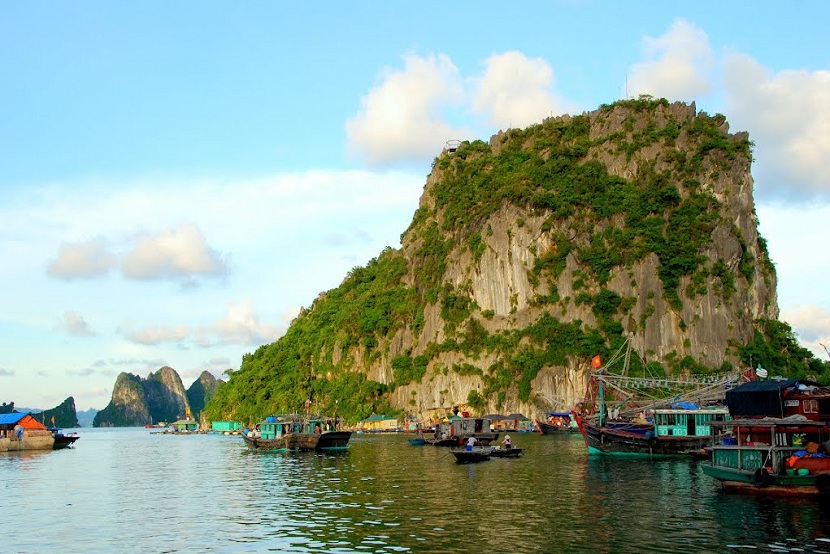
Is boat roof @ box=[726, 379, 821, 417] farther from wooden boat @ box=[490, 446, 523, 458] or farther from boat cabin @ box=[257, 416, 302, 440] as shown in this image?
boat cabin @ box=[257, 416, 302, 440]

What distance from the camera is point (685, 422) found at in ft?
215

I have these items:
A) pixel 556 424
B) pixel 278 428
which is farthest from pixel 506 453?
pixel 556 424

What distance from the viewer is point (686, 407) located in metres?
69.4

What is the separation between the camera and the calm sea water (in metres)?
28.5

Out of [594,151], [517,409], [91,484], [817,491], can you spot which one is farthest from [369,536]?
[594,151]

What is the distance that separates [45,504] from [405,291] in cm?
11908

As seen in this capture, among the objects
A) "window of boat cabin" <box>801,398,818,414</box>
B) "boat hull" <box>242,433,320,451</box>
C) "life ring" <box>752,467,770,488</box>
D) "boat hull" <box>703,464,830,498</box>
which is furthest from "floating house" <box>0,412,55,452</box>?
"window of boat cabin" <box>801,398,818,414</box>

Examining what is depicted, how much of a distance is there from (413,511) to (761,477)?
1690 cm

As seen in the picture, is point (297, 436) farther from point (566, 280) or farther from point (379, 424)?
point (566, 280)

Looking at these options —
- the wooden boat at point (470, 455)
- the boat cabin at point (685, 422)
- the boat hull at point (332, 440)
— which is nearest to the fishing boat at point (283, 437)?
the boat hull at point (332, 440)

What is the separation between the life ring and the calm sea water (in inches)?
36.4

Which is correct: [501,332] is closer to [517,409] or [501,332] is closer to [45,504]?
[517,409]

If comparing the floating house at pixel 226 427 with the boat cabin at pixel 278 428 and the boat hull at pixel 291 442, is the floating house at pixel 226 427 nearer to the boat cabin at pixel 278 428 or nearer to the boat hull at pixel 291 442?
the boat cabin at pixel 278 428

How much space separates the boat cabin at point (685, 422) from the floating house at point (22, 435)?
79.1 metres
